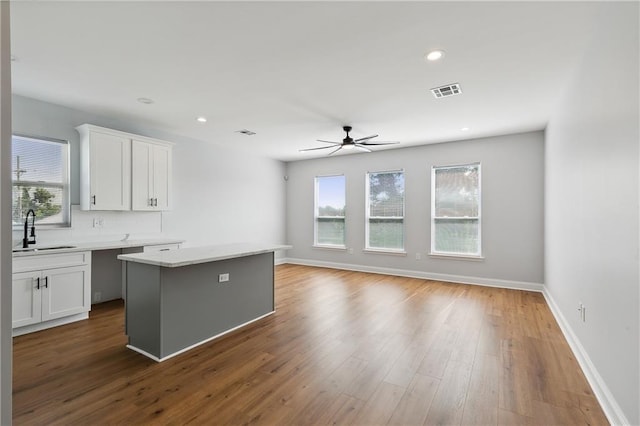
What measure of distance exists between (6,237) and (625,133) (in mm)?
2813

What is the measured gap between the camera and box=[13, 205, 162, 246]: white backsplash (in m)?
3.93

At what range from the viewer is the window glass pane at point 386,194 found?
6473 mm

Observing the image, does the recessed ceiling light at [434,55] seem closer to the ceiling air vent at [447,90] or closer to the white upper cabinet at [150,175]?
the ceiling air vent at [447,90]

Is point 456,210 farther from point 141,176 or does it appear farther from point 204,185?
point 141,176

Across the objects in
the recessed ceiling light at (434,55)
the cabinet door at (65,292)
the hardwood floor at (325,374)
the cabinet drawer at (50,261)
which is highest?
the recessed ceiling light at (434,55)

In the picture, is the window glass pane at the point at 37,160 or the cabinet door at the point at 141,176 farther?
the cabinet door at the point at 141,176

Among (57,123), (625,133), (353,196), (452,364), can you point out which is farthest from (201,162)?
(625,133)

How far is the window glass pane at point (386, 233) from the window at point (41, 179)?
5300mm

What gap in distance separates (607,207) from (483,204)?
368cm

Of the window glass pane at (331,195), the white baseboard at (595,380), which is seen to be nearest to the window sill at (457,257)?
the white baseboard at (595,380)

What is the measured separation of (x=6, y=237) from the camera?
86 centimetres

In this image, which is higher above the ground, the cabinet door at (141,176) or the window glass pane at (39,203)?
the cabinet door at (141,176)

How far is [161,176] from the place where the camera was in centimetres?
486

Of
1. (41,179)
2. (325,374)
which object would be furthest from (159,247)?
(325,374)
